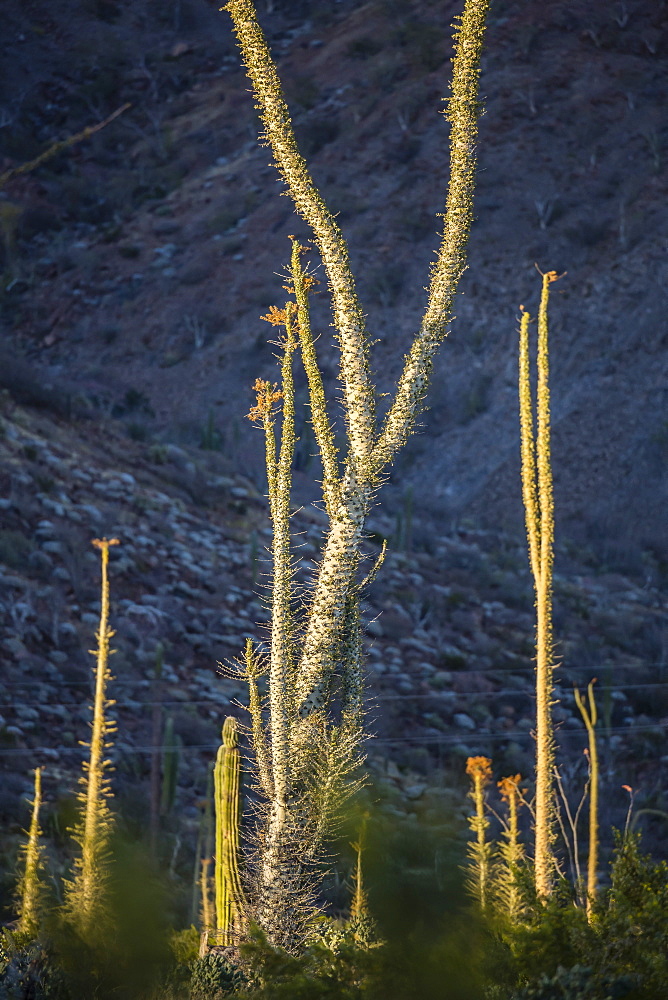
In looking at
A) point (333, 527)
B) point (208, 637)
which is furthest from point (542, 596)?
point (208, 637)

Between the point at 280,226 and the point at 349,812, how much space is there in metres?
41.5

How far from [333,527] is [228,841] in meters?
2.48

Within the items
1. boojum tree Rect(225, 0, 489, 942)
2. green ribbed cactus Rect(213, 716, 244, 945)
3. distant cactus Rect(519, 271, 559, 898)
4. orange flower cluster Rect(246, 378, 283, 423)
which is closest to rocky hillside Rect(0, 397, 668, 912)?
green ribbed cactus Rect(213, 716, 244, 945)

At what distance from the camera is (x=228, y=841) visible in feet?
29.4

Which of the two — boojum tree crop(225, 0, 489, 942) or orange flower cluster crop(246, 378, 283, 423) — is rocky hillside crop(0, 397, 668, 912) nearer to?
boojum tree crop(225, 0, 489, 942)

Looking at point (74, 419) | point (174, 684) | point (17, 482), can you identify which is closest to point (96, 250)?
point (74, 419)

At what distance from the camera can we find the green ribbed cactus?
28.9 feet

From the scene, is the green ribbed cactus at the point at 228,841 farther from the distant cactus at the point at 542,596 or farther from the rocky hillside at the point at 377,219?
the rocky hillside at the point at 377,219

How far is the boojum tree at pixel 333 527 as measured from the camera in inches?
330

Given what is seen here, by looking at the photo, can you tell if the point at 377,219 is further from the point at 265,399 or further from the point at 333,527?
the point at 333,527

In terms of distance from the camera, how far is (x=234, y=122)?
58000 mm

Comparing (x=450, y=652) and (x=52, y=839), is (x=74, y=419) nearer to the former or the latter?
(x=450, y=652)

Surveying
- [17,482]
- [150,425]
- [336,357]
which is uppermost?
[336,357]

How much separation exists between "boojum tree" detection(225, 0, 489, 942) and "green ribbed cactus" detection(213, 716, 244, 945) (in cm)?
19
